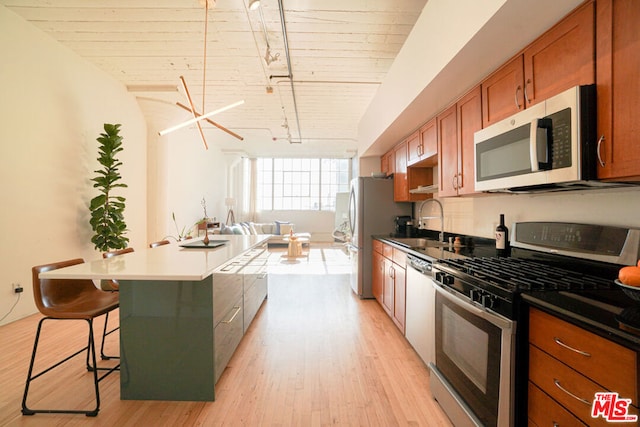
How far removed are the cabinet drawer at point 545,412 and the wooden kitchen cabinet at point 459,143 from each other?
4.32 feet

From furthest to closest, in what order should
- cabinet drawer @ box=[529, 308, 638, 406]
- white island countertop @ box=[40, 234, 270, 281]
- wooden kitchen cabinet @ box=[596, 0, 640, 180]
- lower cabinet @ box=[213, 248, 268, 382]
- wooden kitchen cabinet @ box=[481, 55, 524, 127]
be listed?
lower cabinet @ box=[213, 248, 268, 382] < wooden kitchen cabinet @ box=[481, 55, 524, 127] < white island countertop @ box=[40, 234, 270, 281] < wooden kitchen cabinet @ box=[596, 0, 640, 180] < cabinet drawer @ box=[529, 308, 638, 406]

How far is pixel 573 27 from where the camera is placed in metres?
1.29

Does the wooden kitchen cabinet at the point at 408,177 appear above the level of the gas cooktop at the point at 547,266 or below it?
above

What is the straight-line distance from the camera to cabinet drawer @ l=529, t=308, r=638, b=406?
2.56 feet

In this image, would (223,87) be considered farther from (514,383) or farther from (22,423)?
(514,383)

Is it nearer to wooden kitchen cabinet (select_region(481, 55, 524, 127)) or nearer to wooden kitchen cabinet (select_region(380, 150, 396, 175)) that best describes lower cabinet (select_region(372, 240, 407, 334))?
wooden kitchen cabinet (select_region(380, 150, 396, 175))

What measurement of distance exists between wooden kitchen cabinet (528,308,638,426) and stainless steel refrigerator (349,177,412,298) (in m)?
2.80

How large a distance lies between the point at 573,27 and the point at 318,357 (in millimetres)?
2527

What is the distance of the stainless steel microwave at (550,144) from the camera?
1193mm

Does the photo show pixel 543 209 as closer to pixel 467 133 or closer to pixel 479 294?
pixel 467 133

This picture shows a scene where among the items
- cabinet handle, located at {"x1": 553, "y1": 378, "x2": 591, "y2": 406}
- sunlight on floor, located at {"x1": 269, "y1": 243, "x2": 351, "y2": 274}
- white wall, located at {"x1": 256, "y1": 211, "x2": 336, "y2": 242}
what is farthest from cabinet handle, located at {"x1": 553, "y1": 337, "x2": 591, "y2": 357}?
white wall, located at {"x1": 256, "y1": 211, "x2": 336, "y2": 242}

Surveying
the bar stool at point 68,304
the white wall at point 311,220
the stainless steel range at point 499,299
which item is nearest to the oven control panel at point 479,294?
the stainless steel range at point 499,299

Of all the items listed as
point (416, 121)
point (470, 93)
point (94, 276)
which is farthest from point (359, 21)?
point (94, 276)

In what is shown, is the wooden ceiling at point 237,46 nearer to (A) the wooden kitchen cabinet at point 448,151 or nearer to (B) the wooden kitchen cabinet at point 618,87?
(A) the wooden kitchen cabinet at point 448,151
